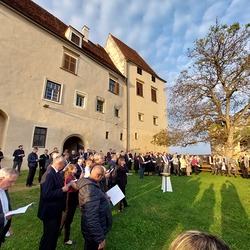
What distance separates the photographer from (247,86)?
15461 millimetres

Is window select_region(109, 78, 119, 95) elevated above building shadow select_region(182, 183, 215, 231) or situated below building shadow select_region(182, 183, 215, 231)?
above

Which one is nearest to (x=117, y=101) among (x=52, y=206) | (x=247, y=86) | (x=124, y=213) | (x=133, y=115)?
(x=133, y=115)

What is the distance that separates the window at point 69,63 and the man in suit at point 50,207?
15.5 m

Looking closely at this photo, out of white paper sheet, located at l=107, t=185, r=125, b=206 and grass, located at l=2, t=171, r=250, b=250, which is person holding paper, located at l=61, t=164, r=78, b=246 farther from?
white paper sheet, located at l=107, t=185, r=125, b=206

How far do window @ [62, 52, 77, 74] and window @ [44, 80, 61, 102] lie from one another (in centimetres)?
218

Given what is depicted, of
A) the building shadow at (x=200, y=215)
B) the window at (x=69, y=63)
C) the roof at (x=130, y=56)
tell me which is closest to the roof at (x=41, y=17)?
the window at (x=69, y=63)

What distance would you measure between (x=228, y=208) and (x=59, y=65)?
16.6 meters

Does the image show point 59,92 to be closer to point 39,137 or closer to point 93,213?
point 39,137

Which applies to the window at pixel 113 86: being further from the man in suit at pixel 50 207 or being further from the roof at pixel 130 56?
the man in suit at pixel 50 207

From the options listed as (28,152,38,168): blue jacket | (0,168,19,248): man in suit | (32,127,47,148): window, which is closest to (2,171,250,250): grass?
(28,152,38,168): blue jacket

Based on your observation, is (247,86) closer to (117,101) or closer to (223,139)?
(223,139)

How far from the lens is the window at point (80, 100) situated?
56.0 ft

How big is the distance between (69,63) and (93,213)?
1697 centimetres

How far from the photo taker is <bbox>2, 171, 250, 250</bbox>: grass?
3801mm
